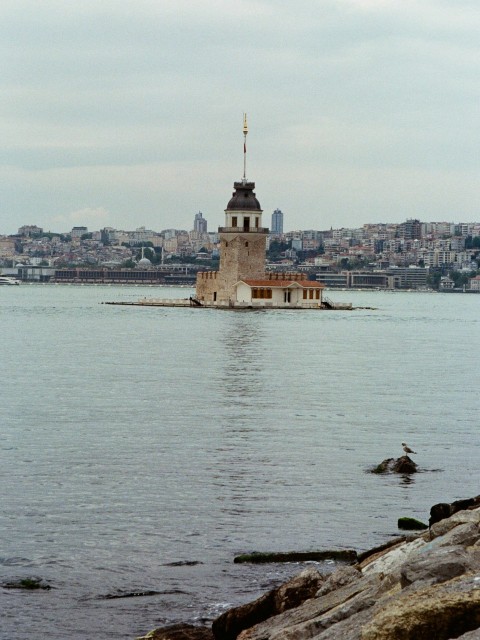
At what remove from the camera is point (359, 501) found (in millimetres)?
15703

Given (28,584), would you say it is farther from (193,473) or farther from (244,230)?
(244,230)

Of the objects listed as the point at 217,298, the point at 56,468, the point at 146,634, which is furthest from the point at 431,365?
the point at 217,298

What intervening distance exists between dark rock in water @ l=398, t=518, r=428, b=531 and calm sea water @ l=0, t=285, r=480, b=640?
0.36 feet

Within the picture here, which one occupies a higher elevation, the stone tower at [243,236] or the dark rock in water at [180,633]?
the stone tower at [243,236]

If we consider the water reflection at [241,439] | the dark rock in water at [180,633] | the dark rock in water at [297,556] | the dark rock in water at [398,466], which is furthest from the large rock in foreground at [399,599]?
the dark rock in water at [398,466]

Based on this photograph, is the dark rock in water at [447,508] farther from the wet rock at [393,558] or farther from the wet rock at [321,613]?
the wet rock at [321,613]

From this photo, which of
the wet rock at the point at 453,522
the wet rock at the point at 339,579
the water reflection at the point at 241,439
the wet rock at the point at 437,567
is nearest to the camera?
the wet rock at the point at 437,567

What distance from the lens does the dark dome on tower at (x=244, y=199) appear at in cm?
8288

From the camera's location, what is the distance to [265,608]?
31.1ft

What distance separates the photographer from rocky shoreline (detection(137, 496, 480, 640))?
6828 mm

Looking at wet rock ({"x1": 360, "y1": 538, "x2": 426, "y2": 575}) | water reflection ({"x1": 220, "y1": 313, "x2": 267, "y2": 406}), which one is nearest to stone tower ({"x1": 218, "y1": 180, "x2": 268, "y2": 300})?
water reflection ({"x1": 220, "y1": 313, "x2": 267, "y2": 406})

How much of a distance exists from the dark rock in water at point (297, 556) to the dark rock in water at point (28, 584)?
6.25 ft

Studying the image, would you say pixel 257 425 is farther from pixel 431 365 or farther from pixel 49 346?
pixel 49 346

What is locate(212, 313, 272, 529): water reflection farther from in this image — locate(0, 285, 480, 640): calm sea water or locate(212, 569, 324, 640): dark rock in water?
locate(212, 569, 324, 640): dark rock in water
